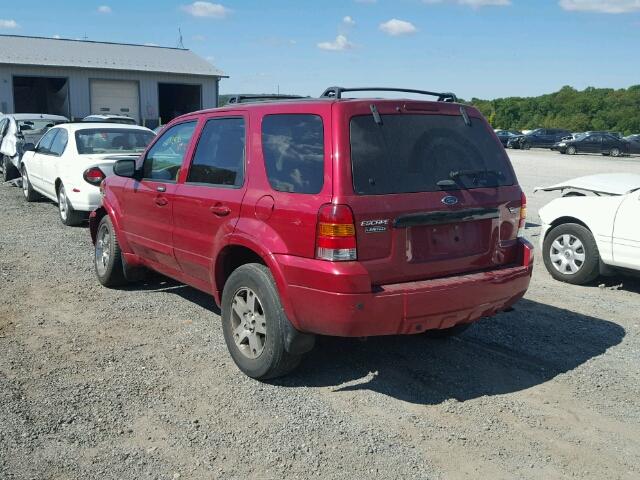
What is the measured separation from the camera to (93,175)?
9.66 meters

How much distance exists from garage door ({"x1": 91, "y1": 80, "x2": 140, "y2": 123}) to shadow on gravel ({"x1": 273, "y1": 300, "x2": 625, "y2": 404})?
1313 inches

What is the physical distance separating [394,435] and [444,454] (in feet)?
1.06

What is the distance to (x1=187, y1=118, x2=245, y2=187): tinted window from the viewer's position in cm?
466

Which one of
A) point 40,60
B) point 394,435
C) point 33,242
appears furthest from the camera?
point 40,60

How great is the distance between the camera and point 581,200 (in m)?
7.39

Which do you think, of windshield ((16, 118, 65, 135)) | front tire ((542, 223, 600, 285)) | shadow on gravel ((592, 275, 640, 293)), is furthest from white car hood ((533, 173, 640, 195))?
windshield ((16, 118, 65, 135))

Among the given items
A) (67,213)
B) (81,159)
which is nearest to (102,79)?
(67,213)

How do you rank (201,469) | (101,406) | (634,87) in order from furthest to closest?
(634,87) → (101,406) → (201,469)

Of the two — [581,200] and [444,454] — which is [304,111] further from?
[581,200]

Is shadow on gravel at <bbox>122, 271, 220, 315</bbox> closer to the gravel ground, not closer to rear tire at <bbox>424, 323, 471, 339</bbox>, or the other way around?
the gravel ground

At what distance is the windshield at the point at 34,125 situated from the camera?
655 inches

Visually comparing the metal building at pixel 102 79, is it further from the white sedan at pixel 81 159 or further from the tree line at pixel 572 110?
the tree line at pixel 572 110

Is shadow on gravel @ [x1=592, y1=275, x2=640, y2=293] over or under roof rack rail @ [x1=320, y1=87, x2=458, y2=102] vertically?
under

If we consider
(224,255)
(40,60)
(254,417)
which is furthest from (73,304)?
(40,60)
